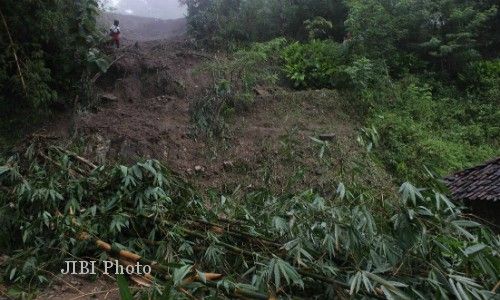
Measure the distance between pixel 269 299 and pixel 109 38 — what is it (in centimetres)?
1058

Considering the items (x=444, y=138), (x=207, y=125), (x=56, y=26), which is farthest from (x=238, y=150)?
(x=444, y=138)

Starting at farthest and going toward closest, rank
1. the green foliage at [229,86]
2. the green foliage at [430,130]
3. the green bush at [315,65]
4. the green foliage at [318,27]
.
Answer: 1. the green foliage at [318,27]
2. the green bush at [315,65]
3. the green foliage at [229,86]
4. the green foliage at [430,130]

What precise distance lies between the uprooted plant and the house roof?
3387 millimetres

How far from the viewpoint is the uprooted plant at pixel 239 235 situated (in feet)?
8.80

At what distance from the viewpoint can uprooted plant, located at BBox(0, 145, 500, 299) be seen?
2.68 meters

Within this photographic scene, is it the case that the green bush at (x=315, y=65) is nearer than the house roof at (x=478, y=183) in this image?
No

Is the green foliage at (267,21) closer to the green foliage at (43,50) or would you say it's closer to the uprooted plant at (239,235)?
the green foliage at (43,50)

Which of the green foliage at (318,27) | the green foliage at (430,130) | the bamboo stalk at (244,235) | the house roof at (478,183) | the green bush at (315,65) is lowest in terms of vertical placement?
the green foliage at (430,130)

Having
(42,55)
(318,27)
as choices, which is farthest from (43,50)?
(318,27)

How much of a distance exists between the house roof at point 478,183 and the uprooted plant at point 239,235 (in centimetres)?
339

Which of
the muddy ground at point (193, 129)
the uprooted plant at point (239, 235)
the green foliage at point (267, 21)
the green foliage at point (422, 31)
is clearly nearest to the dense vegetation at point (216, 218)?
the uprooted plant at point (239, 235)

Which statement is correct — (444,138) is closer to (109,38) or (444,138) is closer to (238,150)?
(238,150)

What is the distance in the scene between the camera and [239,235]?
3.60m

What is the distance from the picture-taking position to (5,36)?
788 cm
